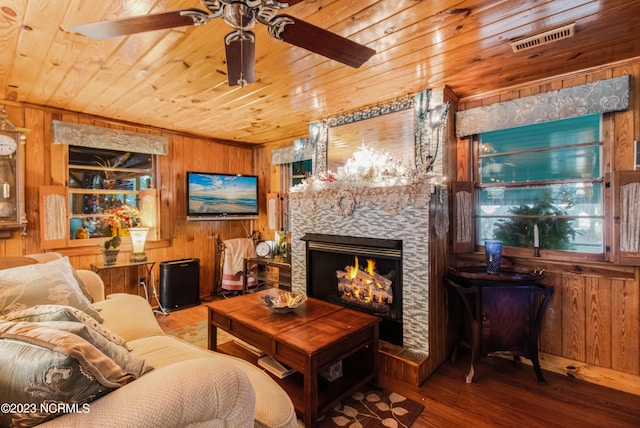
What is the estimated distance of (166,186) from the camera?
13.8 feet

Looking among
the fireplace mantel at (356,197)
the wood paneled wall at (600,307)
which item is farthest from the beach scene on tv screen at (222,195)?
the wood paneled wall at (600,307)

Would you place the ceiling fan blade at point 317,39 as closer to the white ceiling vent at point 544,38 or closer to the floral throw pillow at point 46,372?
the white ceiling vent at point 544,38

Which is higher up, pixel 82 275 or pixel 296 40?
pixel 296 40

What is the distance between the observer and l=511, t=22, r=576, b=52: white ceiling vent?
179 cm

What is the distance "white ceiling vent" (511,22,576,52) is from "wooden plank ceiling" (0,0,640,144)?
0.13ft

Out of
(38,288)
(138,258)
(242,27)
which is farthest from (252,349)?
(242,27)

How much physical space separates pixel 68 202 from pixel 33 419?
3482 millimetres

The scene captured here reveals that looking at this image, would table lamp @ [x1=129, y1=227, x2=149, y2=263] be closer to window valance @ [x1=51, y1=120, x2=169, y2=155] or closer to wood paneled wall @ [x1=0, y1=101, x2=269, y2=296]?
wood paneled wall @ [x1=0, y1=101, x2=269, y2=296]

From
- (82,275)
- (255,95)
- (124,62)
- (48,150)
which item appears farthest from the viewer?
(48,150)

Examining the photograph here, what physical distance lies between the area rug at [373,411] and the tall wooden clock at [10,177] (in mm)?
3313

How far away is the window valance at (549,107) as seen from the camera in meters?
2.17

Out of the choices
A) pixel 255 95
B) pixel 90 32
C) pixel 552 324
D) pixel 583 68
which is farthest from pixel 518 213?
pixel 90 32

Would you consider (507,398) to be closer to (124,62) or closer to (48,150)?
(124,62)

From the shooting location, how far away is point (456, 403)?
2.06 meters
